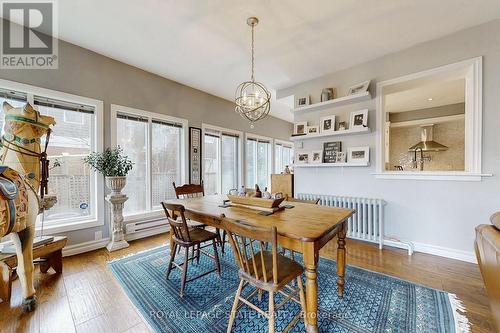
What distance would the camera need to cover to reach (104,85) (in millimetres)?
3096

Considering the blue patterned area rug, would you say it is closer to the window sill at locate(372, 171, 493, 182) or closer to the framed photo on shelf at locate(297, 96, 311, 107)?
the window sill at locate(372, 171, 493, 182)

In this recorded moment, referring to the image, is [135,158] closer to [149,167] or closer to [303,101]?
[149,167]

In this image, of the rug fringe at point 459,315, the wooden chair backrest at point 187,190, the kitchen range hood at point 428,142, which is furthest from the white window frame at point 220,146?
the kitchen range hood at point 428,142

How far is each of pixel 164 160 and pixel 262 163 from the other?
310cm

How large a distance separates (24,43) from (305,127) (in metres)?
4.11

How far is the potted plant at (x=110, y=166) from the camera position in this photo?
9.29 ft

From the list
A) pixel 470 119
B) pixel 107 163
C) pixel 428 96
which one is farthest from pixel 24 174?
pixel 428 96

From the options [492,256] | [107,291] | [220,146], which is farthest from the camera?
[220,146]

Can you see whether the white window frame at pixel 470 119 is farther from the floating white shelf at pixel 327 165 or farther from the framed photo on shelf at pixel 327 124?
the framed photo on shelf at pixel 327 124

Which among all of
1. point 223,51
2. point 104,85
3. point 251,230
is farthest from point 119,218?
point 223,51

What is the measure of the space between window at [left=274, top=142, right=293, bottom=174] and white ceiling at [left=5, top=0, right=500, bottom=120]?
3516 mm

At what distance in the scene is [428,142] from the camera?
4.93 meters

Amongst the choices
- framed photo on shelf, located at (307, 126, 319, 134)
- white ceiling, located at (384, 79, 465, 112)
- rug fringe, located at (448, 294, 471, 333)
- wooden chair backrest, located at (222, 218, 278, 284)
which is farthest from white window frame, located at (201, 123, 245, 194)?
rug fringe, located at (448, 294, 471, 333)

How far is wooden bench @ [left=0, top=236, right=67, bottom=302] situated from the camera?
5.81 feet
